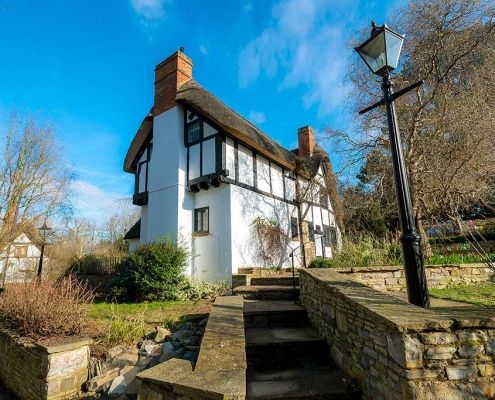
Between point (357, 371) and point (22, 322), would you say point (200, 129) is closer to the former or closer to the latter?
point (22, 322)

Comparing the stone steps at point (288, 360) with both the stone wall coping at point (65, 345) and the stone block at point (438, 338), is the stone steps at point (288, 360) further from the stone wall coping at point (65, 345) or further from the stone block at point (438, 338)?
the stone wall coping at point (65, 345)

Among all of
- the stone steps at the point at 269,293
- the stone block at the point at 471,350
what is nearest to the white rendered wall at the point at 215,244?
the stone steps at the point at 269,293

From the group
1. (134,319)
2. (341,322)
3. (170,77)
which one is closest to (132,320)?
(134,319)

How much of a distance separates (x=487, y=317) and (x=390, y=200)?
9.45m

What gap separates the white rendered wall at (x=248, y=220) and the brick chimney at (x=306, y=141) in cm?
553

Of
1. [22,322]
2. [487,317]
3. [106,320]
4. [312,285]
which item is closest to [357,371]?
[487,317]

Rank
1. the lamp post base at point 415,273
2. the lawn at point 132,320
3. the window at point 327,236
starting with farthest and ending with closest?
the window at point 327,236 < the lawn at point 132,320 < the lamp post base at point 415,273

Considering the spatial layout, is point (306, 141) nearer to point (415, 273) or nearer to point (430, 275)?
point (430, 275)

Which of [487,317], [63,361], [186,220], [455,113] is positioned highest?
[455,113]

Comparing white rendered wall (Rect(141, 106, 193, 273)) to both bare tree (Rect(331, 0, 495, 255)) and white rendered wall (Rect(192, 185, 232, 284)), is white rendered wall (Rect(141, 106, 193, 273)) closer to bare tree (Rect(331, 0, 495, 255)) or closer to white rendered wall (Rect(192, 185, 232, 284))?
white rendered wall (Rect(192, 185, 232, 284))

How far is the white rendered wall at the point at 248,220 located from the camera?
439 inches

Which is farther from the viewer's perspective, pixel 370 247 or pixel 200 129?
pixel 200 129

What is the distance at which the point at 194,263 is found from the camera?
38.2ft

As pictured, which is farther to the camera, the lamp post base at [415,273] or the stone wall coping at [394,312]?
the lamp post base at [415,273]
